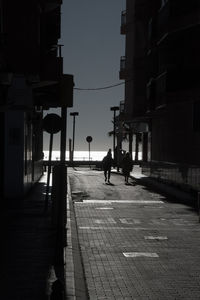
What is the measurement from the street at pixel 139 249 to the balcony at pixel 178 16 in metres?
10.5

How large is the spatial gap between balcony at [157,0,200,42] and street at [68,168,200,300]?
10531mm

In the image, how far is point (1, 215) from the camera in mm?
16578

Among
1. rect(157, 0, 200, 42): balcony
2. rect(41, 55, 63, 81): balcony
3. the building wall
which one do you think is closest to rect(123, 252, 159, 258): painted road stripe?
the building wall

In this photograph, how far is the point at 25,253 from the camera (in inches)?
416

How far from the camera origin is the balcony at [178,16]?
28.8 m

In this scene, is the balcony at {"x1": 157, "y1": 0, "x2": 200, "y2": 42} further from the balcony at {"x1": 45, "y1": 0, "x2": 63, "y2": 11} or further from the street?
the street

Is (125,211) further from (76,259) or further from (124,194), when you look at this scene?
(76,259)

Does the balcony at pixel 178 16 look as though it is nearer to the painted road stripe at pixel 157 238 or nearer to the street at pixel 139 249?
the street at pixel 139 249

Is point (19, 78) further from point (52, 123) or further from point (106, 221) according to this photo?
point (52, 123)

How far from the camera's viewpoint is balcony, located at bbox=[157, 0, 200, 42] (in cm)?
2878

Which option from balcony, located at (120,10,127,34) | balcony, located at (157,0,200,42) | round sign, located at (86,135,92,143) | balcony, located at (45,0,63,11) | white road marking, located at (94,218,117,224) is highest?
balcony, located at (120,10,127,34)

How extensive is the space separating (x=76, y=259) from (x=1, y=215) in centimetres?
649

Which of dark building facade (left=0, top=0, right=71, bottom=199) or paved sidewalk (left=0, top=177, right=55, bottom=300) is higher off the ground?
dark building facade (left=0, top=0, right=71, bottom=199)

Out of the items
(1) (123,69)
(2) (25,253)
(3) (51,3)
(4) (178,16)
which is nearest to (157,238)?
(2) (25,253)
